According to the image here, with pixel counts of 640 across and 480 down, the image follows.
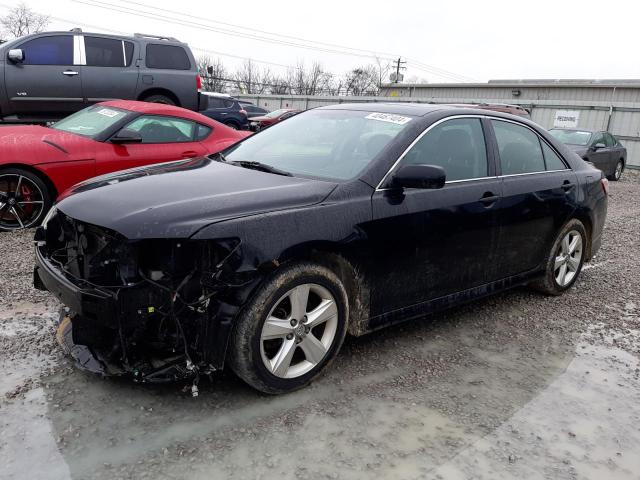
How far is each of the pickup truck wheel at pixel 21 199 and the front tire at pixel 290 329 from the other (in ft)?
12.7

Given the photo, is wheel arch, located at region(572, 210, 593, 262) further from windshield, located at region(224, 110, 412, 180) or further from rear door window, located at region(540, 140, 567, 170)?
windshield, located at region(224, 110, 412, 180)

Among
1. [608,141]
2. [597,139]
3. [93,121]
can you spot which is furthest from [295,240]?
[608,141]

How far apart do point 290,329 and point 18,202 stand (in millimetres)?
4079

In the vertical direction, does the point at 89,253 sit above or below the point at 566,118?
below

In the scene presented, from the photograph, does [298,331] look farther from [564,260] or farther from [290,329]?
[564,260]

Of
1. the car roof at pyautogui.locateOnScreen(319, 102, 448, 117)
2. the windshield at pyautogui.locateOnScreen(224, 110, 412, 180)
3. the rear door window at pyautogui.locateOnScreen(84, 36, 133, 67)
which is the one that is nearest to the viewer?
the windshield at pyautogui.locateOnScreen(224, 110, 412, 180)

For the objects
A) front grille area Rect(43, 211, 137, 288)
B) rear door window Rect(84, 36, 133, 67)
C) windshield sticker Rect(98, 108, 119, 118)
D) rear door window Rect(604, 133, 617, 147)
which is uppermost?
rear door window Rect(84, 36, 133, 67)

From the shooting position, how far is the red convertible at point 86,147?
18.5 ft

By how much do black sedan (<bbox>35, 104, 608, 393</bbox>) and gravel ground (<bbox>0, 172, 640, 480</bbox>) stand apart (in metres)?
0.22

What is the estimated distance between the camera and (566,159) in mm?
4906

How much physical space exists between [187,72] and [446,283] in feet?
25.8

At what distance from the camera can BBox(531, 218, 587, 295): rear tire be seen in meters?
4.80

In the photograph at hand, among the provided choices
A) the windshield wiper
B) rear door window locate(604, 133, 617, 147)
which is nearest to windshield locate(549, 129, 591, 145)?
rear door window locate(604, 133, 617, 147)

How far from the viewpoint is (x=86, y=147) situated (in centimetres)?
593
